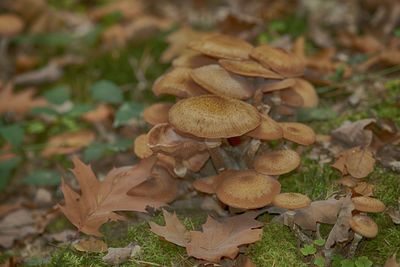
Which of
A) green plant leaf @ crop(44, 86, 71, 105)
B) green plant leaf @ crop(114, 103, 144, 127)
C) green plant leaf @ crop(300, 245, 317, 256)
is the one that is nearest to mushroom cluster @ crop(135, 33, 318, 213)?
green plant leaf @ crop(300, 245, 317, 256)

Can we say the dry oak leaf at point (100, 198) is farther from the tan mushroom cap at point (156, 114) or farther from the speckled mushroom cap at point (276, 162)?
the speckled mushroom cap at point (276, 162)

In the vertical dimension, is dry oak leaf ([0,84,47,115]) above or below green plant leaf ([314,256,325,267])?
below

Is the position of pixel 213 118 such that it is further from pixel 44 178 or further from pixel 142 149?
pixel 44 178

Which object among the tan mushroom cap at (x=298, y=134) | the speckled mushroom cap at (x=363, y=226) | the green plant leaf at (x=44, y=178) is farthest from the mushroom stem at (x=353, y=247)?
the green plant leaf at (x=44, y=178)

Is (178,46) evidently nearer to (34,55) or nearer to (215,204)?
(34,55)

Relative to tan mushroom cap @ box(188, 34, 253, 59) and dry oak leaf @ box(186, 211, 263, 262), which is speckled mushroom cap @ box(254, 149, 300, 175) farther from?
tan mushroom cap @ box(188, 34, 253, 59)

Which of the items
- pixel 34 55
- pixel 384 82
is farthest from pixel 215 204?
pixel 34 55

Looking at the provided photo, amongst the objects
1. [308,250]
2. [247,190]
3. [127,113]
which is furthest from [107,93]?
[308,250]

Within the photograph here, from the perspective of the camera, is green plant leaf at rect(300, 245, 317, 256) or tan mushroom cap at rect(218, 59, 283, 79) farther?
tan mushroom cap at rect(218, 59, 283, 79)
